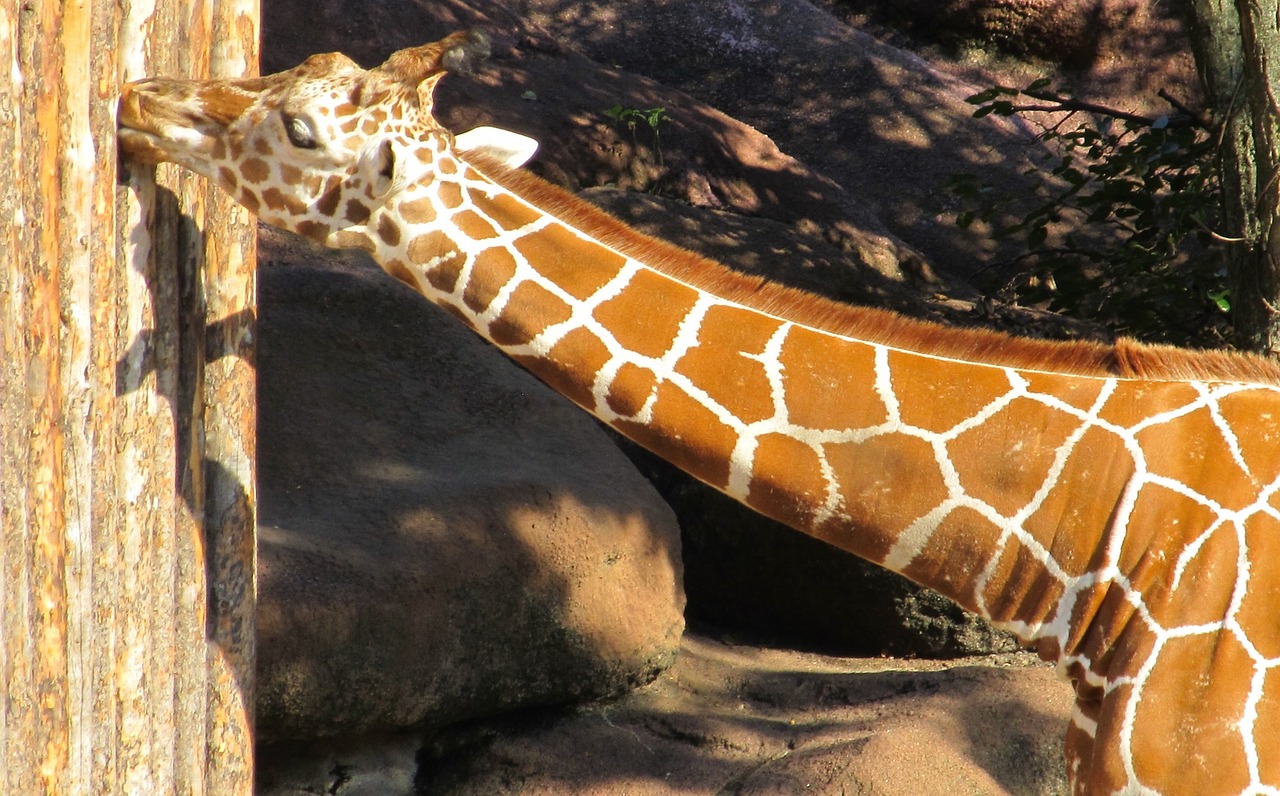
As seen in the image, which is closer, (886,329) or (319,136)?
(319,136)

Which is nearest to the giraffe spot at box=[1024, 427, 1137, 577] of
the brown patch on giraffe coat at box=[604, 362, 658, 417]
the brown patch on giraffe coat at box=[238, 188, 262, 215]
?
the brown patch on giraffe coat at box=[604, 362, 658, 417]

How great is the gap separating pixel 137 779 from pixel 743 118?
7.86m

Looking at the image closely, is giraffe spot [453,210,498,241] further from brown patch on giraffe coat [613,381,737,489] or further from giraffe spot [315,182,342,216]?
brown patch on giraffe coat [613,381,737,489]

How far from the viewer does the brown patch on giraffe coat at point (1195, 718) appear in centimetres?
264

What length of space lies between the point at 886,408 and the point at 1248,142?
276cm

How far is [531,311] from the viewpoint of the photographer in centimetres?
281

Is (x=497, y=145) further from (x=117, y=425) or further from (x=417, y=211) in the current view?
(x=117, y=425)

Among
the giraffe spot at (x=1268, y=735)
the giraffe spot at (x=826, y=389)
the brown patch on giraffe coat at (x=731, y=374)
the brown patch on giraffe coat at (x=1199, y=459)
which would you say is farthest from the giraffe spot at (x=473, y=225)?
the giraffe spot at (x=1268, y=735)

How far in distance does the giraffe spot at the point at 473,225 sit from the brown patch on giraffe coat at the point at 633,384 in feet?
1.35

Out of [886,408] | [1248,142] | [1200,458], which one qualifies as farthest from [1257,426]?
[1248,142]

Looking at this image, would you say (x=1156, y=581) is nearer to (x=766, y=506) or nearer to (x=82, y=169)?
(x=766, y=506)

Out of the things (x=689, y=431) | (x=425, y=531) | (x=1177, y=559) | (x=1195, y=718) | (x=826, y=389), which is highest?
(x=826, y=389)

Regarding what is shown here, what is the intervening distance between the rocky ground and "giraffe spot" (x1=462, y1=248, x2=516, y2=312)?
1.56m

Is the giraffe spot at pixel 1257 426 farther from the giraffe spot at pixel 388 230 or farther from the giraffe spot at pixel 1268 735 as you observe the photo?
the giraffe spot at pixel 388 230
